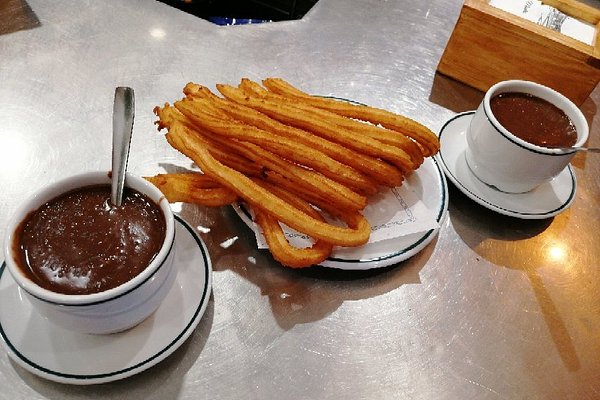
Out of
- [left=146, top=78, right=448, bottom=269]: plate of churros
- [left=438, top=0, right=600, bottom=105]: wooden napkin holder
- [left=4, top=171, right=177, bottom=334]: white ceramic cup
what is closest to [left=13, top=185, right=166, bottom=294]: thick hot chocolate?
[left=4, top=171, right=177, bottom=334]: white ceramic cup

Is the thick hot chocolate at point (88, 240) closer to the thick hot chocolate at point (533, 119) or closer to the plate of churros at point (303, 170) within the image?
the plate of churros at point (303, 170)

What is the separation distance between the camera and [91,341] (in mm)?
753

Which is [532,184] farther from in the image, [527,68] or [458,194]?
[527,68]

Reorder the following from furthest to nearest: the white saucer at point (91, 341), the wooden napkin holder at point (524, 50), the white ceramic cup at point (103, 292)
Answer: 1. the wooden napkin holder at point (524, 50)
2. the white saucer at point (91, 341)
3. the white ceramic cup at point (103, 292)

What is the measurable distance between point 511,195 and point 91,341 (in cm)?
81

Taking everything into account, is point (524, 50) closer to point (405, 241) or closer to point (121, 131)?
point (405, 241)

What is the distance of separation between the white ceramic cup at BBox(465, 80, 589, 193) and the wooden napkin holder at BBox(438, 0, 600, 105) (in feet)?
0.71

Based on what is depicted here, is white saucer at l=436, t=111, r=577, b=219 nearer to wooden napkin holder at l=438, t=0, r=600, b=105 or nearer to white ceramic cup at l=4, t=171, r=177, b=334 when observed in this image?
wooden napkin holder at l=438, t=0, r=600, b=105

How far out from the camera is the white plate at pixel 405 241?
0.89 metres

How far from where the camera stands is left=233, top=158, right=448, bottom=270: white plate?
887 mm

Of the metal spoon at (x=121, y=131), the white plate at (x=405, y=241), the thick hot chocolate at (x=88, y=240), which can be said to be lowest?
the white plate at (x=405, y=241)

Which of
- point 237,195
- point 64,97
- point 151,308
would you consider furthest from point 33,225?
point 64,97

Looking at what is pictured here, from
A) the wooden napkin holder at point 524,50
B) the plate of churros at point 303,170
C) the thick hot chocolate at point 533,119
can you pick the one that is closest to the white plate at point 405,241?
the plate of churros at point 303,170

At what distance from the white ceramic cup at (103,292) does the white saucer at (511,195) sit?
2.03ft
